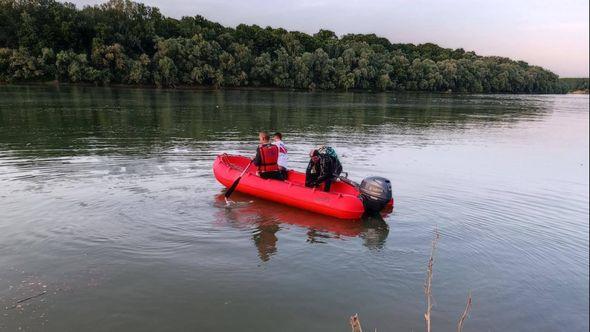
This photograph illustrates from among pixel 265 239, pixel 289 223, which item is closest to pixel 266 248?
pixel 265 239

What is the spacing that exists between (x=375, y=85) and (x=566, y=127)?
54.9 meters

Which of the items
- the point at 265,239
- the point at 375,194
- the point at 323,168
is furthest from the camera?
the point at 323,168

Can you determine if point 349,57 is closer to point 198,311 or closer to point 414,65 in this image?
point 414,65

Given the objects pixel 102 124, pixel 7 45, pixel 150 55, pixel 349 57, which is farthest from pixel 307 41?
pixel 102 124

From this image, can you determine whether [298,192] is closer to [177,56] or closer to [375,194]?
[375,194]

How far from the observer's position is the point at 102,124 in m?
22.6

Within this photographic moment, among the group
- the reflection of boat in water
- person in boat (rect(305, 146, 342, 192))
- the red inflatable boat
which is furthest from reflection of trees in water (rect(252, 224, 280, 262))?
person in boat (rect(305, 146, 342, 192))

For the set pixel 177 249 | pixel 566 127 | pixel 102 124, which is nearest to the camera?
pixel 177 249

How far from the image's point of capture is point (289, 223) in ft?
30.7

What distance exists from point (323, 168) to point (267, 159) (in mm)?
1437

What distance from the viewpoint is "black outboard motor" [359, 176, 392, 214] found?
9.48 meters

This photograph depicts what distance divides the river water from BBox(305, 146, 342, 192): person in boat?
0.92 meters

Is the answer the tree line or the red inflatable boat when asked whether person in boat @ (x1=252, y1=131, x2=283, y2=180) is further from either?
the tree line

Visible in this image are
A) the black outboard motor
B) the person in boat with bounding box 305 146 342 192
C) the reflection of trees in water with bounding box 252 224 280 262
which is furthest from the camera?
the person in boat with bounding box 305 146 342 192
